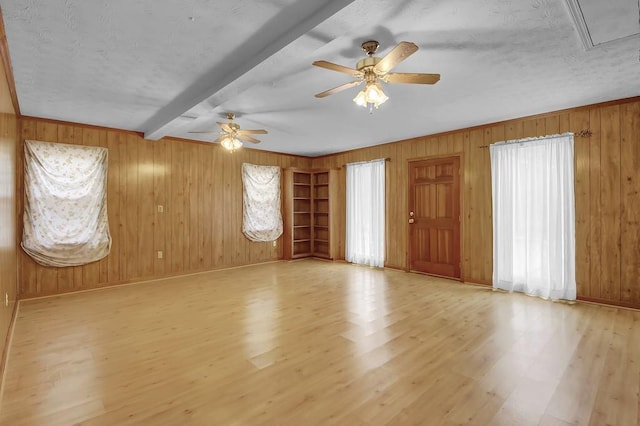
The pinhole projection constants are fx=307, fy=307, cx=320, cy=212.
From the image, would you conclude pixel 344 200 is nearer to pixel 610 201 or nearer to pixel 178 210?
pixel 178 210

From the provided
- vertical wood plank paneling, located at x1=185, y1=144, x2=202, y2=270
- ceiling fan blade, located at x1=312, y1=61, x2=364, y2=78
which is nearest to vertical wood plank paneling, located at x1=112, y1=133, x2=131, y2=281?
vertical wood plank paneling, located at x1=185, y1=144, x2=202, y2=270

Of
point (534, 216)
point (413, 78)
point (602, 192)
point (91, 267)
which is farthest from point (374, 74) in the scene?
point (91, 267)

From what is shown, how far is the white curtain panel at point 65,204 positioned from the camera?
164 inches

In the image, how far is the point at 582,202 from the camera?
12.9 ft

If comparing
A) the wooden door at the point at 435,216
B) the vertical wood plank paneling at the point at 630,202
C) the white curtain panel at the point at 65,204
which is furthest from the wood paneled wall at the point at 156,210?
the vertical wood plank paneling at the point at 630,202

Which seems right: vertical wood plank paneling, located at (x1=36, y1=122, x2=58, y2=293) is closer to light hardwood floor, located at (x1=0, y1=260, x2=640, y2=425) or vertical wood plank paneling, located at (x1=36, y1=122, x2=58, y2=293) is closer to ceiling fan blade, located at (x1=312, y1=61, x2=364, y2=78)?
light hardwood floor, located at (x1=0, y1=260, x2=640, y2=425)

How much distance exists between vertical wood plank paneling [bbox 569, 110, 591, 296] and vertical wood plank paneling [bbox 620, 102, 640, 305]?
308 millimetres

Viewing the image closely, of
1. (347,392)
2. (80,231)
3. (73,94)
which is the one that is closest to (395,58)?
(347,392)

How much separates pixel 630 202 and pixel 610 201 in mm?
173

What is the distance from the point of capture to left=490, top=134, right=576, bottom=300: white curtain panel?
3996mm

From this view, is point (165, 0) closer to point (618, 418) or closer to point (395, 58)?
point (395, 58)

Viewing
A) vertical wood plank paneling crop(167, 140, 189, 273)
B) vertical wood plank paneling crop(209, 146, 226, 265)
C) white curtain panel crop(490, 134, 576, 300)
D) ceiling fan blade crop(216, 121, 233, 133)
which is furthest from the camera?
vertical wood plank paneling crop(209, 146, 226, 265)

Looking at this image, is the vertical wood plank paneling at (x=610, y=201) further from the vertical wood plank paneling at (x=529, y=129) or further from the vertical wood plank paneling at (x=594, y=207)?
the vertical wood plank paneling at (x=529, y=129)

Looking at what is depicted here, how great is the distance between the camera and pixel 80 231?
4500mm
